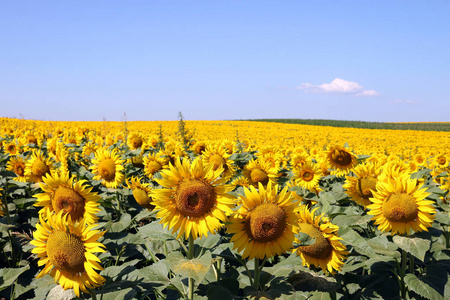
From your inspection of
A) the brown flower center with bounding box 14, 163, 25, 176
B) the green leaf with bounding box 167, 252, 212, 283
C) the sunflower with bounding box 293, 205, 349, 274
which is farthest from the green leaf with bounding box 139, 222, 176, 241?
the brown flower center with bounding box 14, 163, 25, 176

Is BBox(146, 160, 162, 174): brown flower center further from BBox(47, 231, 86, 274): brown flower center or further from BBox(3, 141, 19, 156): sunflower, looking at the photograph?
BBox(3, 141, 19, 156): sunflower

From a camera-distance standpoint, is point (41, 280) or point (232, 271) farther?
point (232, 271)

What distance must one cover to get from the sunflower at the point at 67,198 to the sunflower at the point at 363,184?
285cm

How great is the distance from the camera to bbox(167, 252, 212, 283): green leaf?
6.59ft

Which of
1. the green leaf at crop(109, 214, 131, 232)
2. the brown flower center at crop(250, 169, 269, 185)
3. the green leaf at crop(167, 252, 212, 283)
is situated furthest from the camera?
the brown flower center at crop(250, 169, 269, 185)

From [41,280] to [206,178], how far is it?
155 cm

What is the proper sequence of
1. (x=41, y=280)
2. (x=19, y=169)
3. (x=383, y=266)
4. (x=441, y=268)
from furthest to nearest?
(x=19, y=169) → (x=383, y=266) → (x=441, y=268) → (x=41, y=280)

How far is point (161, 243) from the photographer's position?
10.8 ft

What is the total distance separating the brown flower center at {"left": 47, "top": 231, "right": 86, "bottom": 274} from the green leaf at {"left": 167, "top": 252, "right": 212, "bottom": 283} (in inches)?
23.7

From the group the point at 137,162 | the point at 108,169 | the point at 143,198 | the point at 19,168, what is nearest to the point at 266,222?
the point at 143,198

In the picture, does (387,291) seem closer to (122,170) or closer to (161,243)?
(161,243)

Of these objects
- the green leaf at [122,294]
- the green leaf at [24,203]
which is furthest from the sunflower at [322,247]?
the green leaf at [24,203]

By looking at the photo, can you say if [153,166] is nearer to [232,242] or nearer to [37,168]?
[37,168]

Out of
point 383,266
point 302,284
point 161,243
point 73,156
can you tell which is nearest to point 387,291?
point 383,266
